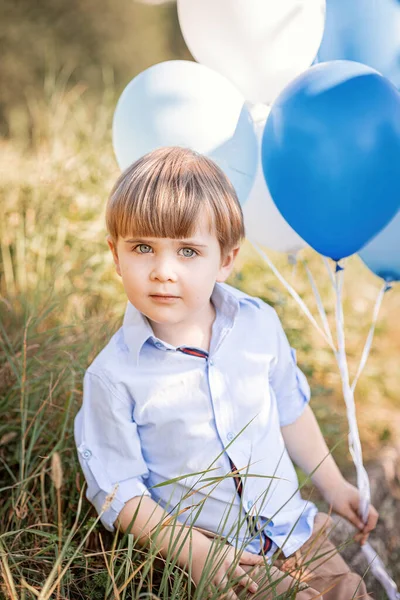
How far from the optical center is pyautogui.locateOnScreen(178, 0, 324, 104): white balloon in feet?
5.79

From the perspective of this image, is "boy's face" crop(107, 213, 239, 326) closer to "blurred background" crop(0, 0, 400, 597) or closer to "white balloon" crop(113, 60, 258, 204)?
"white balloon" crop(113, 60, 258, 204)

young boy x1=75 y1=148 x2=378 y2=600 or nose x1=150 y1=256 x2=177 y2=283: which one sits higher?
nose x1=150 y1=256 x2=177 y2=283

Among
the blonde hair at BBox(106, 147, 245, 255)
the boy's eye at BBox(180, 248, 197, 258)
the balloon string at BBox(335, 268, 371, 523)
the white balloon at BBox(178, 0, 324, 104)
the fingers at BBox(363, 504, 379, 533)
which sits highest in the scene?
the white balloon at BBox(178, 0, 324, 104)

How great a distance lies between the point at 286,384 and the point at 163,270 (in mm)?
584

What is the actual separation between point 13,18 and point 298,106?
18.6ft

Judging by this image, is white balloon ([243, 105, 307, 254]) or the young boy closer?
the young boy

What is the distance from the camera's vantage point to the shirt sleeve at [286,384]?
5.80 feet

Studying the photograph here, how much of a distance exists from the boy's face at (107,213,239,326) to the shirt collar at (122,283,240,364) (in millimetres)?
65

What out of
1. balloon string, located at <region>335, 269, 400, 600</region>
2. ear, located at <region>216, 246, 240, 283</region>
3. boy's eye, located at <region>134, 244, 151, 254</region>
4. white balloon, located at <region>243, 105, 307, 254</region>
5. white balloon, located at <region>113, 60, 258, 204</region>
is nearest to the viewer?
Result: boy's eye, located at <region>134, 244, 151, 254</region>

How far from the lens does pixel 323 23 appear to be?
182cm

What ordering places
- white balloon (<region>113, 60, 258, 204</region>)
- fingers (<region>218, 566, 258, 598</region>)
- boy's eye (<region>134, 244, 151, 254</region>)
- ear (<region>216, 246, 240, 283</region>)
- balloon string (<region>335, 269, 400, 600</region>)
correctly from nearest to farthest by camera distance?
1. fingers (<region>218, 566, 258, 598</region>)
2. boy's eye (<region>134, 244, 151, 254</region>)
3. ear (<region>216, 246, 240, 283</region>)
4. white balloon (<region>113, 60, 258, 204</region>)
5. balloon string (<region>335, 269, 400, 600</region>)

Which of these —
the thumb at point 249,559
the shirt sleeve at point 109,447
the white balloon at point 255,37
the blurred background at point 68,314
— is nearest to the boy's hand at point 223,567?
the thumb at point 249,559

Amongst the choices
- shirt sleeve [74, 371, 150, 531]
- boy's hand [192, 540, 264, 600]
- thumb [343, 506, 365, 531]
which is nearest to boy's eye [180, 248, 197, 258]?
shirt sleeve [74, 371, 150, 531]

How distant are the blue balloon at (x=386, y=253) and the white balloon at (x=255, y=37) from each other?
0.52 meters
